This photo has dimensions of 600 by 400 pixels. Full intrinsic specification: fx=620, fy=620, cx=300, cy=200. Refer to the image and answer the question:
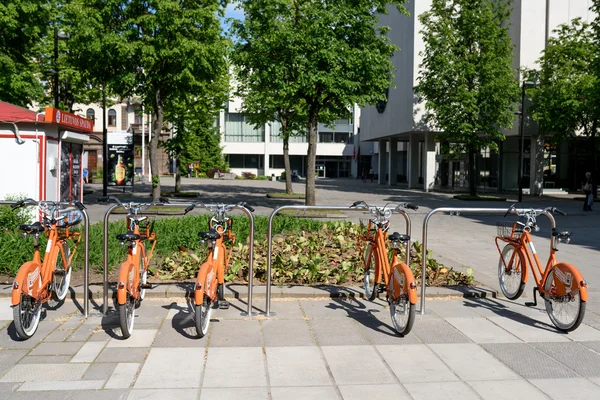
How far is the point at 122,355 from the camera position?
17.6ft

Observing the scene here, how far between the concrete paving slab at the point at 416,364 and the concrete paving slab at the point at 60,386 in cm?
235

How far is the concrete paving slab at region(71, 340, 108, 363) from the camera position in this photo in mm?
5242

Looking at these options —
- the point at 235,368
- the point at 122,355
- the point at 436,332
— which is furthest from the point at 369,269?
the point at 122,355

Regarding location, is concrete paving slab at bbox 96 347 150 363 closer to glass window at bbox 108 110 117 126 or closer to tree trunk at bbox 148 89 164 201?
tree trunk at bbox 148 89 164 201

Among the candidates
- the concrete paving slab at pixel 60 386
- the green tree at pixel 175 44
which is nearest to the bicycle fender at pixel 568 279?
the concrete paving slab at pixel 60 386

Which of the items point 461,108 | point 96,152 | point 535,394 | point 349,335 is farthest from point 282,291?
point 96,152

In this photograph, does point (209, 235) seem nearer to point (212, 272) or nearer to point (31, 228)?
point (212, 272)

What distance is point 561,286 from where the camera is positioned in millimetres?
6320

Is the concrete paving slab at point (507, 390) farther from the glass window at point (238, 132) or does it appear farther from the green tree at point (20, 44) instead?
the glass window at point (238, 132)

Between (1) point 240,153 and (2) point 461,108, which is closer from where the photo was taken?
(2) point 461,108

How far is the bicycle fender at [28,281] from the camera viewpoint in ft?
17.9

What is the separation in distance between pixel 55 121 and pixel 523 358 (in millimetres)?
11711

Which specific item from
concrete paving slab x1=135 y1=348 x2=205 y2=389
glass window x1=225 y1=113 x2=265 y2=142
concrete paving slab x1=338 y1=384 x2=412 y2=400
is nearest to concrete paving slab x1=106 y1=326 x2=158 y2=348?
concrete paving slab x1=135 y1=348 x2=205 y2=389

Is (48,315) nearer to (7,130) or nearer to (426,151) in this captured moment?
(7,130)
